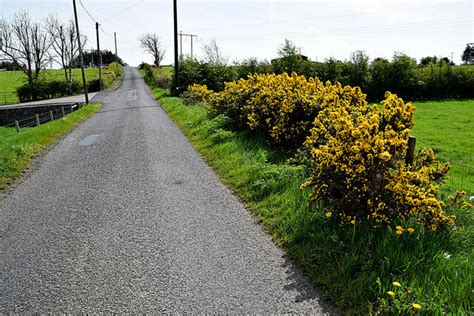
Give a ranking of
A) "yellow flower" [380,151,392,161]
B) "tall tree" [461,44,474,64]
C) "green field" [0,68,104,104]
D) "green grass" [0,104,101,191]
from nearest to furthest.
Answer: "yellow flower" [380,151,392,161] < "green grass" [0,104,101,191] < "green field" [0,68,104,104] < "tall tree" [461,44,474,64]

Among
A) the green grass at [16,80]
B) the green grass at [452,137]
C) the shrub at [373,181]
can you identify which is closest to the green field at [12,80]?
the green grass at [16,80]

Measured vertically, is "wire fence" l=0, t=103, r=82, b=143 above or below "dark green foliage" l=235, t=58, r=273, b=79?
below

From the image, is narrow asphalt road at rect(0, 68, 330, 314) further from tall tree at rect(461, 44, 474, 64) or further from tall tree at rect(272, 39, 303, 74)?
tall tree at rect(461, 44, 474, 64)

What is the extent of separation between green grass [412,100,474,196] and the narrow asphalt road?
18.0ft

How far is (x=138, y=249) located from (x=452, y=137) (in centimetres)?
1463

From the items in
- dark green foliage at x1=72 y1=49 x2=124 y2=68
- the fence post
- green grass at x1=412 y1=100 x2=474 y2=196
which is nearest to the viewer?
the fence post

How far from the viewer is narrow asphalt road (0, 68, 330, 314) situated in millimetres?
3424

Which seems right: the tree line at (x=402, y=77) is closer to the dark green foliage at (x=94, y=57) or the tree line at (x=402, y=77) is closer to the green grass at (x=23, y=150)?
the green grass at (x=23, y=150)

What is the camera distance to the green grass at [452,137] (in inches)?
362

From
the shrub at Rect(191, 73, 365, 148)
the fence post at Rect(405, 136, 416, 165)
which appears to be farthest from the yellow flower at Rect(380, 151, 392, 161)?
the shrub at Rect(191, 73, 365, 148)

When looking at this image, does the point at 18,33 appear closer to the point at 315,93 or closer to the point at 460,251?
the point at 315,93

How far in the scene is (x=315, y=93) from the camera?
798 cm

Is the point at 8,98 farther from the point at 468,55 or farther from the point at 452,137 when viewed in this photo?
the point at 468,55

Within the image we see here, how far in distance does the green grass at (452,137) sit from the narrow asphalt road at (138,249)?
216 inches
